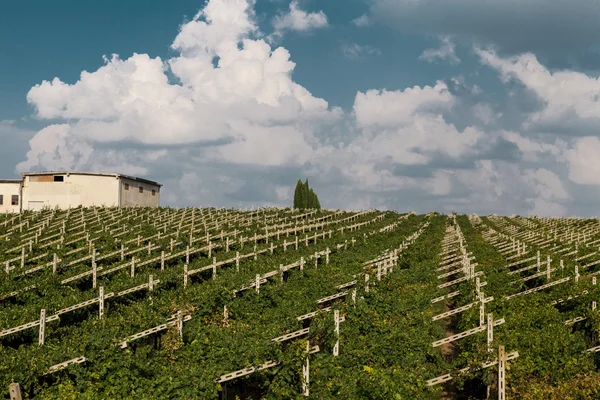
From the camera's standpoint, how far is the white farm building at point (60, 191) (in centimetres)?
7944

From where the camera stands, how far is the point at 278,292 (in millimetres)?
27750

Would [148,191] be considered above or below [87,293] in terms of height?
above

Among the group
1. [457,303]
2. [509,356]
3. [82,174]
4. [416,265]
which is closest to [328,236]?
[416,265]

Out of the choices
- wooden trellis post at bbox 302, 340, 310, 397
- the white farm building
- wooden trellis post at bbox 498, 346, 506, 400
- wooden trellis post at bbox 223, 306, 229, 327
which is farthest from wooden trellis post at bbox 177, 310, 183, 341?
the white farm building

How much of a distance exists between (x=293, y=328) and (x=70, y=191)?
67.4m

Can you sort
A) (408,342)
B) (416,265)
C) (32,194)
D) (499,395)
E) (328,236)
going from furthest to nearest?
(32,194)
(328,236)
(416,265)
(408,342)
(499,395)

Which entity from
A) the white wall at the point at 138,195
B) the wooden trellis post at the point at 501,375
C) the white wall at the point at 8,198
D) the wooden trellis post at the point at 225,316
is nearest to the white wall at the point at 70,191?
the white wall at the point at 8,198

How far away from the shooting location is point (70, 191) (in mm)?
79938

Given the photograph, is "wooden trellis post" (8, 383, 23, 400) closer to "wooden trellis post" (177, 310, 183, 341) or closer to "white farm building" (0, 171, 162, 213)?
"wooden trellis post" (177, 310, 183, 341)

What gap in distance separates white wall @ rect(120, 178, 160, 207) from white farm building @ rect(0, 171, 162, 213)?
170 centimetres

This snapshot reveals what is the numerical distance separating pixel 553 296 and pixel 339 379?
1568cm

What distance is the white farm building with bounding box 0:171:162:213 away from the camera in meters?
79.4

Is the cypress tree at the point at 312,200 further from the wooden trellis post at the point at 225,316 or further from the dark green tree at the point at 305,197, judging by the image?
the wooden trellis post at the point at 225,316

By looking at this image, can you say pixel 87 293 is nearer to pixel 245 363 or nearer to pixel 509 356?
pixel 245 363
